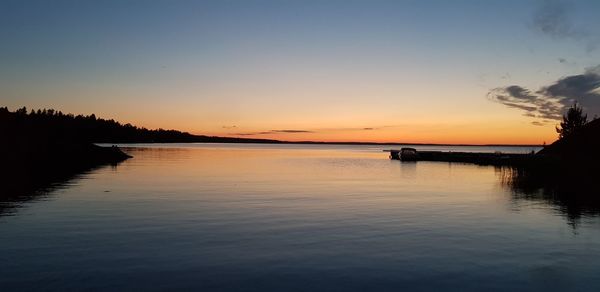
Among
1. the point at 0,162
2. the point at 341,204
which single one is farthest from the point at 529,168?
the point at 0,162

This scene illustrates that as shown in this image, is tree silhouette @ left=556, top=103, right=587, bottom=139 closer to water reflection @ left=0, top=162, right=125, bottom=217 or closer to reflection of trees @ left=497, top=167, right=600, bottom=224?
reflection of trees @ left=497, top=167, right=600, bottom=224

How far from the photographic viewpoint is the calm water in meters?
15.3

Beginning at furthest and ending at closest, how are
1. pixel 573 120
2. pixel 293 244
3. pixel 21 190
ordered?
pixel 573 120 < pixel 21 190 < pixel 293 244

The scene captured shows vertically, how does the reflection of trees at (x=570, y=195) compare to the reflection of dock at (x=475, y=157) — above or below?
below

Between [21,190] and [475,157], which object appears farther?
[475,157]

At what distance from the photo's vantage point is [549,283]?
50.4 feet

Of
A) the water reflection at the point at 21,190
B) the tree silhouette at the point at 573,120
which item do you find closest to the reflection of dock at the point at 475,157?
the tree silhouette at the point at 573,120

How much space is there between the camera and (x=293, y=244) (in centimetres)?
2131

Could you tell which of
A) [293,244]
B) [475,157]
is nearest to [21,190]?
[293,244]

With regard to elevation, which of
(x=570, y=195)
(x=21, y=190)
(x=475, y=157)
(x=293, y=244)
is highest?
(x=475, y=157)

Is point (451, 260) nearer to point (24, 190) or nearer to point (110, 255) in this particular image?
point (110, 255)

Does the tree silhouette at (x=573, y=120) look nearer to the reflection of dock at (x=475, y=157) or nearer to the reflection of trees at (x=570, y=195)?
the reflection of dock at (x=475, y=157)

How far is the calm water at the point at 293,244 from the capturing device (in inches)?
601

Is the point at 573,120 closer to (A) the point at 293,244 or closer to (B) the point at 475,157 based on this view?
(B) the point at 475,157
